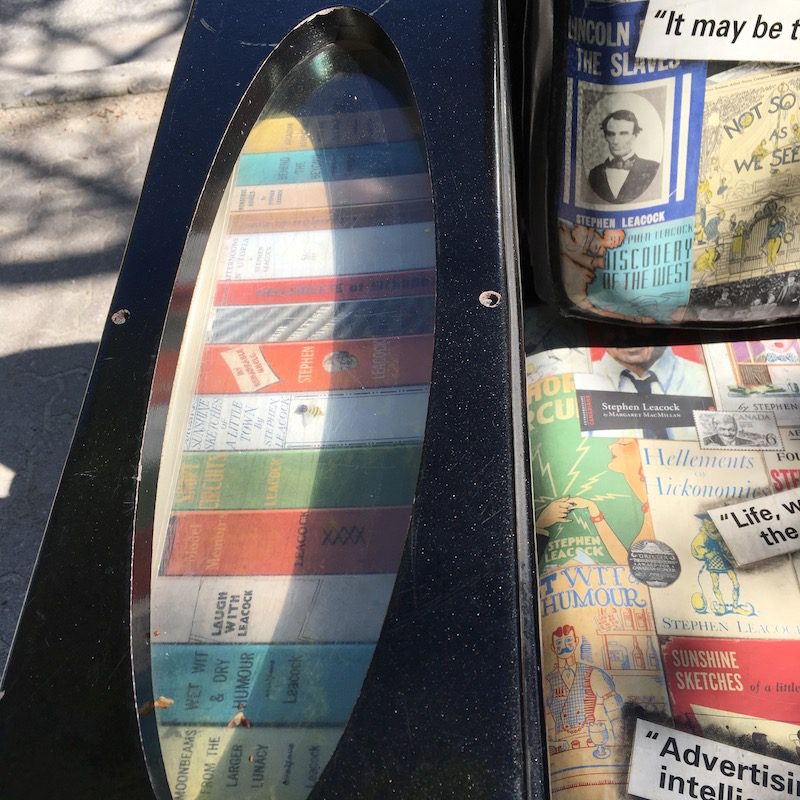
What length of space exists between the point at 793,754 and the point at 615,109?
69cm

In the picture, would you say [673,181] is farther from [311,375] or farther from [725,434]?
[311,375]

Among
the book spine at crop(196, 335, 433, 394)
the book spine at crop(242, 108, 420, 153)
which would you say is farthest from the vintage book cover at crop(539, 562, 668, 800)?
the book spine at crop(242, 108, 420, 153)

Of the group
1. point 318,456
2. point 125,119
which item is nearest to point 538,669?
point 318,456

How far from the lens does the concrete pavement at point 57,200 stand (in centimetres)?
169

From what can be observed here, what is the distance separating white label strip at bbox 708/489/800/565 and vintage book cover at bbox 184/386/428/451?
17.0 inches

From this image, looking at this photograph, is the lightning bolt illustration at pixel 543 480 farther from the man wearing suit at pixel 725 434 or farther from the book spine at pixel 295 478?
the book spine at pixel 295 478

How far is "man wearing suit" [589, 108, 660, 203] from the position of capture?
0.93m

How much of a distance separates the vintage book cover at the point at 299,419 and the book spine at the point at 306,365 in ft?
0.04

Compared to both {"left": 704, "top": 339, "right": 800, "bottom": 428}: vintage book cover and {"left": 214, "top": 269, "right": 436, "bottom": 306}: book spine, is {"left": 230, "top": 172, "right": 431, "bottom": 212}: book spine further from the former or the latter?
{"left": 704, "top": 339, "right": 800, "bottom": 428}: vintage book cover

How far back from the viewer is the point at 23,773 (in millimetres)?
604

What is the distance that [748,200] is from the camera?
981 millimetres

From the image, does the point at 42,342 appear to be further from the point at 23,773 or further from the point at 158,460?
the point at 23,773

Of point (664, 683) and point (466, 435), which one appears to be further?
point (664, 683)

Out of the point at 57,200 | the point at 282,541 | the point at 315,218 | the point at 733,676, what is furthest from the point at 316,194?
the point at 57,200
